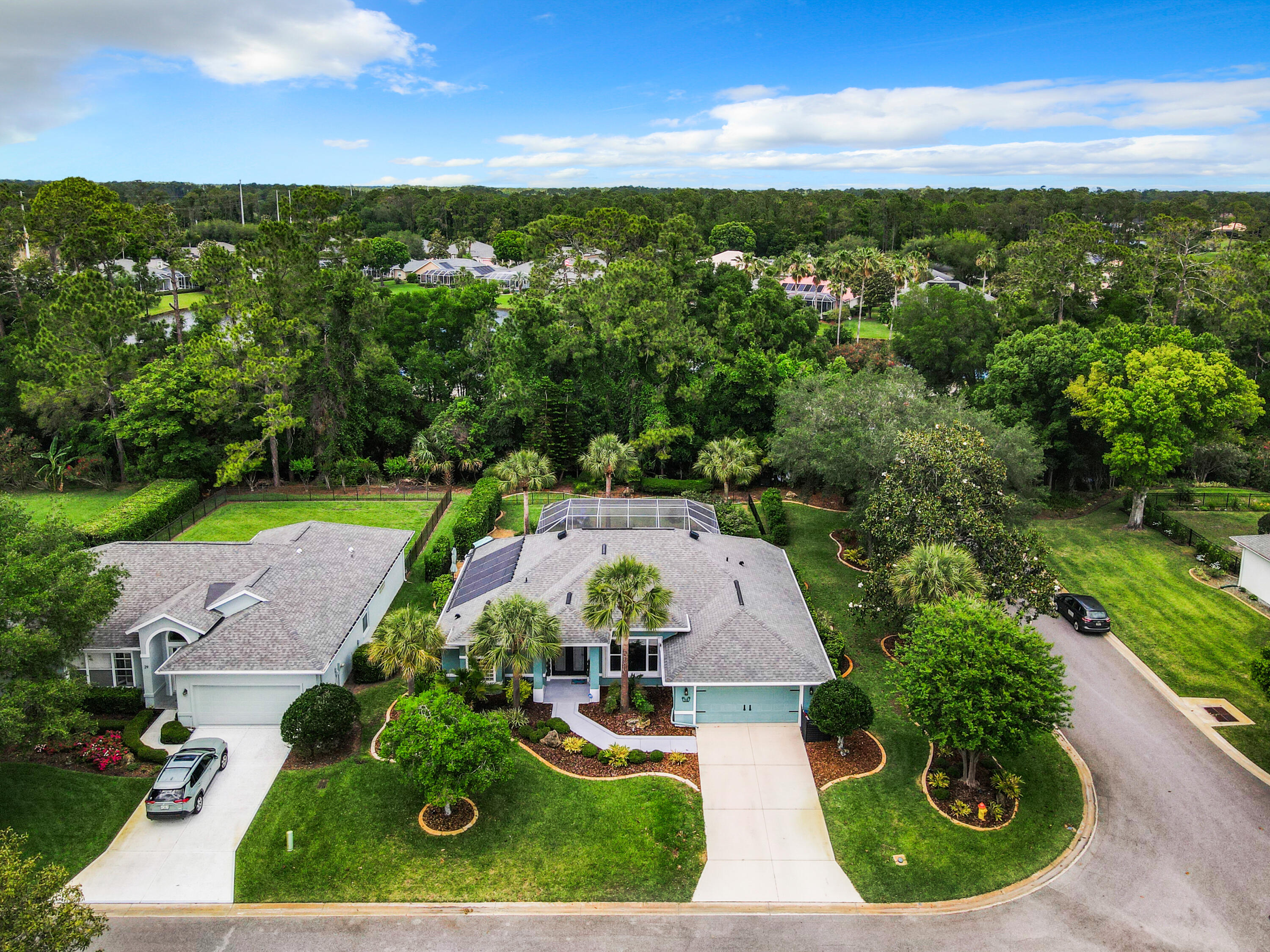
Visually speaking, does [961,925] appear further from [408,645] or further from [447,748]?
[408,645]

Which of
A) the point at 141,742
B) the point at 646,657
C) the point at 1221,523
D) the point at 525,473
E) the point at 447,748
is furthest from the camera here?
the point at 525,473

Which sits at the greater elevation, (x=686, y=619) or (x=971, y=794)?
(x=686, y=619)

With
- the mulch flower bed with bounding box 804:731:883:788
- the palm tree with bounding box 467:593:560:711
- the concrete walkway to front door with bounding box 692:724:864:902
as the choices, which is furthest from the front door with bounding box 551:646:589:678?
the mulch flower bed with bounding box 804:731:883:788

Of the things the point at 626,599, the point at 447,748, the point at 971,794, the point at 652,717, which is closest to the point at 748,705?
the point at 652,717

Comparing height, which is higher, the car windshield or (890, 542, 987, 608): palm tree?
(890, 542, 987, 608): palm tree

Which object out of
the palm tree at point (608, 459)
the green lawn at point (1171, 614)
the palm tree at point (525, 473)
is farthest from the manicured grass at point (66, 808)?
the green lawn at point (1171, 614)

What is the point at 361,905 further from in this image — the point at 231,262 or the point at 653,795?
the point at 231,262

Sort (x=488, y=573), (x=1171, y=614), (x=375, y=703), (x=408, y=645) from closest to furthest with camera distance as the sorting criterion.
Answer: (x=408, y=645)
(x=375, y=703)
(x=488, y=573)
(x=1171, y=614)

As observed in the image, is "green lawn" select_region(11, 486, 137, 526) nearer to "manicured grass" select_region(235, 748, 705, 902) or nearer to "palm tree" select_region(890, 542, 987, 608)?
"manicured grass" select_region(235, 748, 705, 902)
